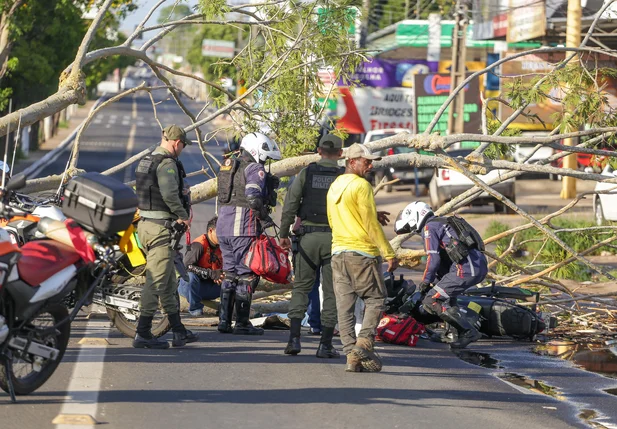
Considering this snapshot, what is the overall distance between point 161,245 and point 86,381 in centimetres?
189

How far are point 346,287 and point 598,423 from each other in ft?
7.73

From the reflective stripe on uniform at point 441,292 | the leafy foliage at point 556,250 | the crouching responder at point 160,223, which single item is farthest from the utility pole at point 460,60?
the crouching responder at point 160,223

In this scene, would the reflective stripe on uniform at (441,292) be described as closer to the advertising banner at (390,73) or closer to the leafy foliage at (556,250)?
the leafy foliage at (556,250)

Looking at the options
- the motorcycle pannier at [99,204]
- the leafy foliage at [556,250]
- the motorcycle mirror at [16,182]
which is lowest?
the leafy foliage at [556,250]

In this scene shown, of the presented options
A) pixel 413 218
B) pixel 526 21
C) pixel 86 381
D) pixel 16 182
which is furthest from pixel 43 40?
pixel 16 182

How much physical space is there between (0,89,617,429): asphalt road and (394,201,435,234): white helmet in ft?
3.63

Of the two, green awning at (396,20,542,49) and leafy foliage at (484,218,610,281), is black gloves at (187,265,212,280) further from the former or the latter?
green awning at (396,20,542,49)

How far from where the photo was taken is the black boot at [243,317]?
34.3 ft

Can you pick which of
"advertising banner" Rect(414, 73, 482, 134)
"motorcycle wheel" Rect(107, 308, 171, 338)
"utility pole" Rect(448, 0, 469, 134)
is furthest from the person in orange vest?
"utility pole" Rect(448, 0, 469, 134)

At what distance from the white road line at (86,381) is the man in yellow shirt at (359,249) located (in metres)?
1.91

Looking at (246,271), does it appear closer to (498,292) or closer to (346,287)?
(346,287)

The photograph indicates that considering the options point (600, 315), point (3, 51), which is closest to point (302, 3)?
point (600, 315)

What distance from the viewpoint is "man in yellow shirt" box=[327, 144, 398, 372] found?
8.77 metres

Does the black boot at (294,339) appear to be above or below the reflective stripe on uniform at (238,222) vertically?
below
